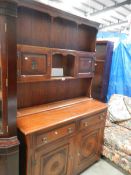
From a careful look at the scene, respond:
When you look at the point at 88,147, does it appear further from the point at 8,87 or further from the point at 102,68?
the point at 102,68

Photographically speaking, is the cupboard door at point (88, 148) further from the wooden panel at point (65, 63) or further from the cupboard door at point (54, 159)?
the wooden panel at point (65, 63)

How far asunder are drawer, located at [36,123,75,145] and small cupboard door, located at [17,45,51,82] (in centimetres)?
56

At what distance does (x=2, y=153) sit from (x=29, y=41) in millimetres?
1108

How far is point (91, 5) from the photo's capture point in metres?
4.59

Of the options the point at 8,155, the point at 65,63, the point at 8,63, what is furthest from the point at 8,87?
the point at 65,63

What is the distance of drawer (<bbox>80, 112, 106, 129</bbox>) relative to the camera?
182 cm

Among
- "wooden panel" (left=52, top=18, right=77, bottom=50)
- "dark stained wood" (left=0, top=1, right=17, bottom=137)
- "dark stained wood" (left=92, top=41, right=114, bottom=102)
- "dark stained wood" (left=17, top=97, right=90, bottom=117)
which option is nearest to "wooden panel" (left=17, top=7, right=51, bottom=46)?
"wooden panel" (left=52, top=18, right=77, bottom=50)

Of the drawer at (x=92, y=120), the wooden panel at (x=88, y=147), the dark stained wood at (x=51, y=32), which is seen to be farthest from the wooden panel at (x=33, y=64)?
the wooden panel at (x=88, y=147)

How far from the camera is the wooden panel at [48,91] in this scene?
5.79 feet

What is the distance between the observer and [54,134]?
1534 mm

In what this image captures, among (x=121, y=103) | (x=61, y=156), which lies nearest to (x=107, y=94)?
(x=121, y=103)

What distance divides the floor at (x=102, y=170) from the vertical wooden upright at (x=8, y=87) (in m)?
1.16

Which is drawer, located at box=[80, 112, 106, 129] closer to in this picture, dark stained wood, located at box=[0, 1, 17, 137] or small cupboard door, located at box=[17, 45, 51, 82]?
small cupboard door, located at box=[17, 45, 51, 82]

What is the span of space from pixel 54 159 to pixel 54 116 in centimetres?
44
